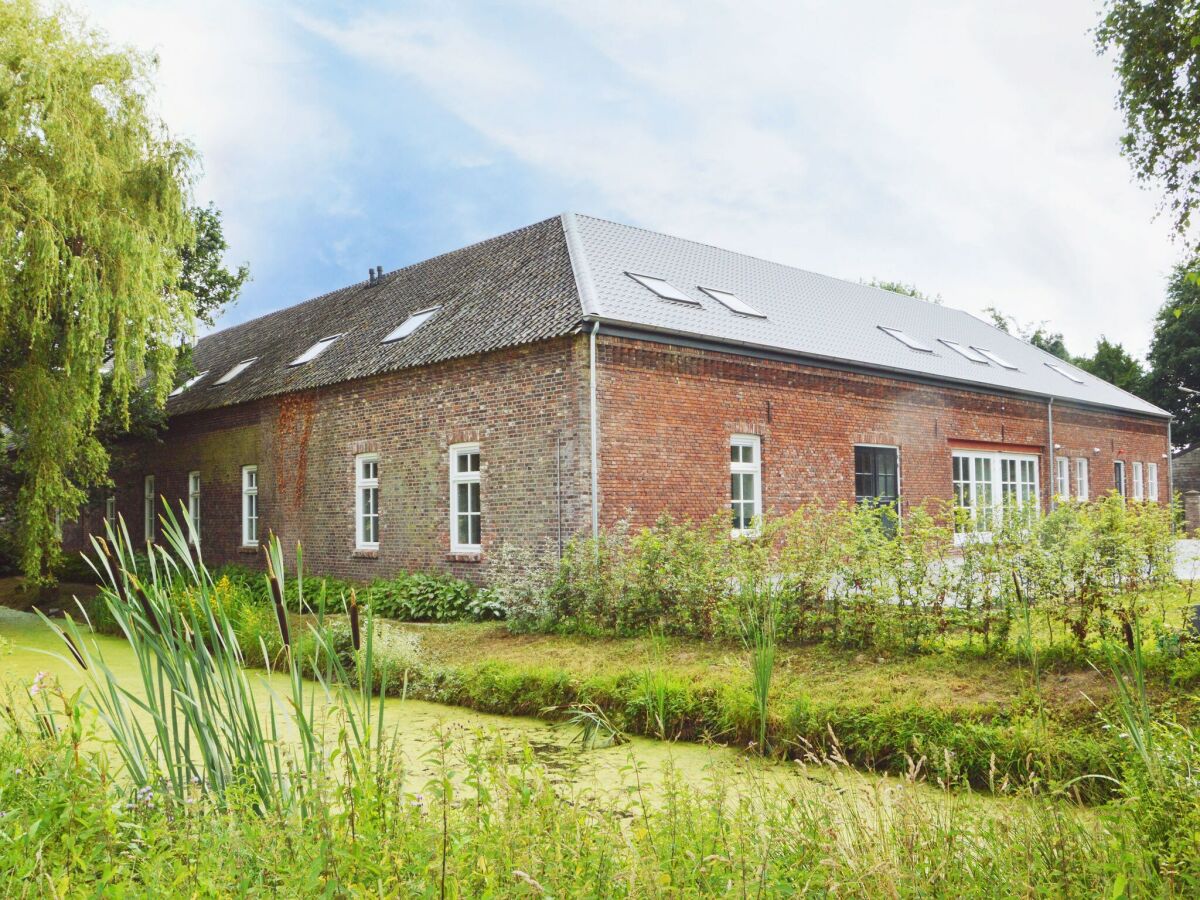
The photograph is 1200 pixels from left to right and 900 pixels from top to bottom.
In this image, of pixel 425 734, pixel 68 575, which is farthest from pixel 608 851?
pixel 68 575

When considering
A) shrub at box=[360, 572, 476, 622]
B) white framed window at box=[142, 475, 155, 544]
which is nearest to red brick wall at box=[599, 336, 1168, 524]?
shrub at box=[360, 572, 476, 622]

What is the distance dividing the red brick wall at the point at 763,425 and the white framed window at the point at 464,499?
2.45m

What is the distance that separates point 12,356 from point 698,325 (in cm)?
963

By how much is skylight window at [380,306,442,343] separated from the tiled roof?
20cm

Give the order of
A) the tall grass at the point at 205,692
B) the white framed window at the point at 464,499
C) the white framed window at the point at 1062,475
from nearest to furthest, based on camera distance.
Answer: the tall grass at the point at 205,692 < the white framed window at the point at 464,499 < the white framed window at the point at 1062,475

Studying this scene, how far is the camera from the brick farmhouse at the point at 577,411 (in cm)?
1338

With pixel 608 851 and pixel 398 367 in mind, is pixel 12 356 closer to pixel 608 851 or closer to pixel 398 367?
pixel 398 367

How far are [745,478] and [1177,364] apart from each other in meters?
32.4

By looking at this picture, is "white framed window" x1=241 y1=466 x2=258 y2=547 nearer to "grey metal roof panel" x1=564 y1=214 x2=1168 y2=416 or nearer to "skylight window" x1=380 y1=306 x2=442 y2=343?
"skylight window" x1=380 y1=306 x2=442 y2=343

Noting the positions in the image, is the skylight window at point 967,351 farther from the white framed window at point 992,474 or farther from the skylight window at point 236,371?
the skylight window at point 236,371

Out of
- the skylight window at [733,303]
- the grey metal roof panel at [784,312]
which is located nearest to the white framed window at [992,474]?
the grey metal roof panel at [784,312]

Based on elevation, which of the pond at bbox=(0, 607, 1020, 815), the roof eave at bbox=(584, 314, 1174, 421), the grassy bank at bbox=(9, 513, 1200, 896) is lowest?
the pond at bbox=(0, 607, 1020, 815)

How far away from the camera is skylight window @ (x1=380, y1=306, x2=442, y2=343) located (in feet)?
55.0

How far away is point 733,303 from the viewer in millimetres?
16484
